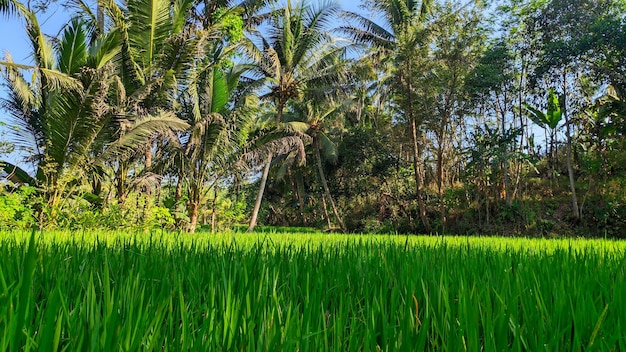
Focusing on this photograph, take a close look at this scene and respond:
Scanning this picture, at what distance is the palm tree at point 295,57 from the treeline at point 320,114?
7cm

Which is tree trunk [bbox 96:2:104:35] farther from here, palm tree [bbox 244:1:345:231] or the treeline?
palm tree [bbox 244:1:345:231]

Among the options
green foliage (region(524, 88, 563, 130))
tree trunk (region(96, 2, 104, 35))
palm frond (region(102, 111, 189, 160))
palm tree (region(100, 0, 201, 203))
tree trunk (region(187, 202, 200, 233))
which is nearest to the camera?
palm frond (region(102, 111, 189, 160))

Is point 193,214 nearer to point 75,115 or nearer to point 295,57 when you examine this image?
point 75,115

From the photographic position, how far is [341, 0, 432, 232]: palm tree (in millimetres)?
12141

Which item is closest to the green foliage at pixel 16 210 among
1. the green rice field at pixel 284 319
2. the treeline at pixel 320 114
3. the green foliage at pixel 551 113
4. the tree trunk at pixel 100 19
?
the treeline at pixel 320 114

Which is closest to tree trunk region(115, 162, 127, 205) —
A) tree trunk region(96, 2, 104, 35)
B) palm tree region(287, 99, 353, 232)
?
tree trunk region(96, 2, 104, 35)

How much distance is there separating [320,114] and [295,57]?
15.5 feet

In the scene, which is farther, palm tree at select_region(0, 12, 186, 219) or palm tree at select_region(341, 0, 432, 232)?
palm tree at select_region(341, 0, 432, 232)

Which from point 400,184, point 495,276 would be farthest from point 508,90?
point 495,276

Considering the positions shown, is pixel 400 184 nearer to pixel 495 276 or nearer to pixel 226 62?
pixel 226 62

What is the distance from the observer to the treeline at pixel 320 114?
22.6 ft

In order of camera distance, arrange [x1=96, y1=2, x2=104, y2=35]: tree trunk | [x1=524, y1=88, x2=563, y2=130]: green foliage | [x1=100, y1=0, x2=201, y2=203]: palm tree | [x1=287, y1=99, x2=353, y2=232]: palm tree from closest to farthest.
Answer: [x1=100, y1=0, x2=201, y2=203]: palm tree → [x1=96, y1=2, x2=104, y2=35]: tree trunk → [x1=524, y1=88, x2=563, y2=130]: green foliage → [x1=287, y1=99, x2=353, y2=232]: palm tree

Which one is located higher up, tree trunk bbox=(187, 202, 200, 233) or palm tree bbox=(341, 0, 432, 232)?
palm tree bbox=(341, 0, 432, 232)

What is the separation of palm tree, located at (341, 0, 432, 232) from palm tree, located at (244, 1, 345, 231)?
5.50ft
